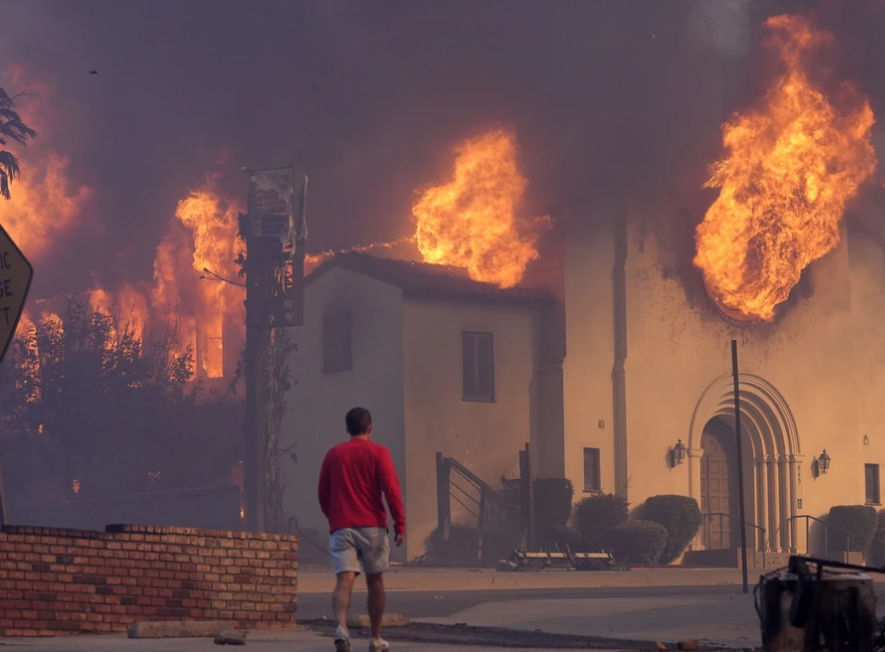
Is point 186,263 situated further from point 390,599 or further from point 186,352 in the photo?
point 390,599

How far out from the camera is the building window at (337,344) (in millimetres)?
33812

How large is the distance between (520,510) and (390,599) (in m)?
12.9

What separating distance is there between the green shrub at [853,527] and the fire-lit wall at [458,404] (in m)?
8.29

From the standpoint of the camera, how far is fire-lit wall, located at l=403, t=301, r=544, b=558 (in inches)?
1264

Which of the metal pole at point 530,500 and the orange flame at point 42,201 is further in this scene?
the orange flame at point 42,201

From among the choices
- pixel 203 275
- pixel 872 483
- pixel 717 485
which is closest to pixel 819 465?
pixel 872 483

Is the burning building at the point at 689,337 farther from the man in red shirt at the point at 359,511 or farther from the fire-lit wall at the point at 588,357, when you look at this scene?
the man in red shirt at the point at 359,511

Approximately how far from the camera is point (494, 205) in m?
35.8

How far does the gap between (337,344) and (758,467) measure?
10.8 m

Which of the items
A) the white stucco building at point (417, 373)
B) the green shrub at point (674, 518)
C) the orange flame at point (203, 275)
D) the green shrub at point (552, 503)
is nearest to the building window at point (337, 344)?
the white stucco building at point (417, 373)

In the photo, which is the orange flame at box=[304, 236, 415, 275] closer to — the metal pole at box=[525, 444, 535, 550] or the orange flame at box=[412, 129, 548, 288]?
the orange flame at box=[412, 129, 548, 288]

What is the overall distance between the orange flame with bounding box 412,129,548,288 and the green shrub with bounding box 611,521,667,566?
247 inches

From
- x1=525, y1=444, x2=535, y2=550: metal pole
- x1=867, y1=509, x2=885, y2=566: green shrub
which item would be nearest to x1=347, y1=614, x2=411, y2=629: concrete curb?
x1=525, y1=444, x2=535, y2=550: metal pole

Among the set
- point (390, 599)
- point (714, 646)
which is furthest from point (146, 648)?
point (390, 599)
